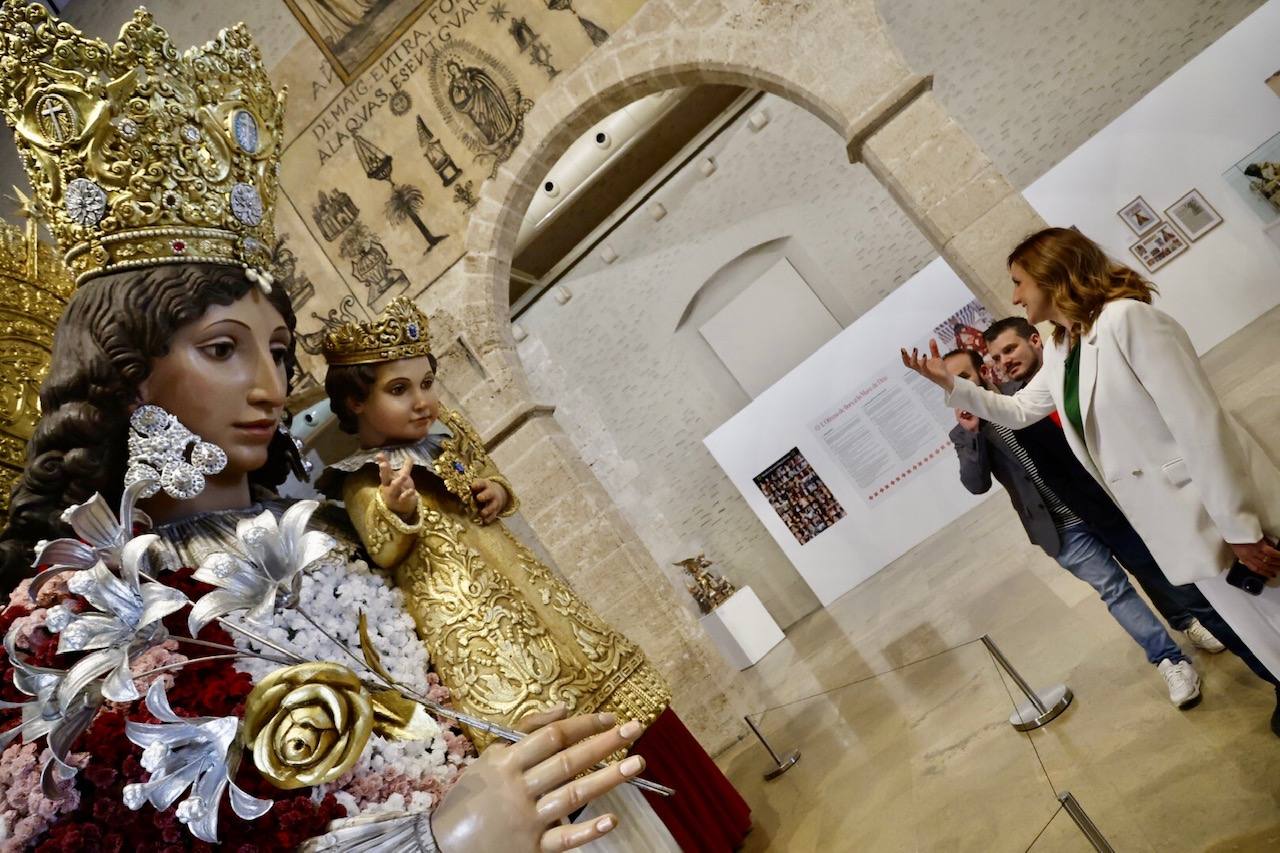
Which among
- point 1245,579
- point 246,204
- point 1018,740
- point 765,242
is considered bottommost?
point 1018,740

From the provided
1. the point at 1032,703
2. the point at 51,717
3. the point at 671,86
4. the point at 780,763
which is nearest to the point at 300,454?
the point at 51,717

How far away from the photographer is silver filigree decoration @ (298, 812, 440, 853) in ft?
4.40

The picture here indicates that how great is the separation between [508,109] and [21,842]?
595 cm

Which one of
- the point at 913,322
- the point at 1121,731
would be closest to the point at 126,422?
the point at 1121,731

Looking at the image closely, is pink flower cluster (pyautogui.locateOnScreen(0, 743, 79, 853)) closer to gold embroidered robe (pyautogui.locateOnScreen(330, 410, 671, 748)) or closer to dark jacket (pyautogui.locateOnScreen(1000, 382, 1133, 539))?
gold embroidered robe (pyautogui.locateOnScreen(330, 410, 671, 748))

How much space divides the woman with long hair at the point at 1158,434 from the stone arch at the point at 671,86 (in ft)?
9.47

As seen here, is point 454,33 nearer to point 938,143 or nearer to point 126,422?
point 938,143

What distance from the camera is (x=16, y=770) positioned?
1.31 m

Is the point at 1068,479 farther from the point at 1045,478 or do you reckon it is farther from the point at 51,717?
the point at 51,717

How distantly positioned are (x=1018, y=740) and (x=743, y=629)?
6.14 meters

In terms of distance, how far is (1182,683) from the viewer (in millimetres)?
2814

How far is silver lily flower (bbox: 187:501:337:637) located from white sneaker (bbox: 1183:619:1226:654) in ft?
10.7

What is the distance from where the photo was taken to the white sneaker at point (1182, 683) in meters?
2.79

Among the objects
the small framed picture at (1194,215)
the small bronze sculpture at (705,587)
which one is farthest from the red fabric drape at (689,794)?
the small bronze sculpture at (705,587)
